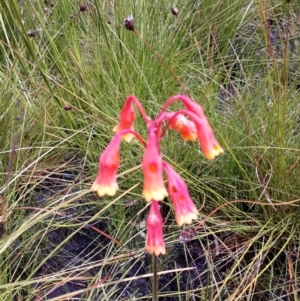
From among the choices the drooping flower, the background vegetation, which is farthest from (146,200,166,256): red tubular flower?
the background vegetation

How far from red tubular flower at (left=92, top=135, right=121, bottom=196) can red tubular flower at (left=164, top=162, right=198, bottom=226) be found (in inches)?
3.6

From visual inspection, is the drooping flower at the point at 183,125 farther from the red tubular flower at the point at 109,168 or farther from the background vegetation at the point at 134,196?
the background vegetation at the point at 134,196

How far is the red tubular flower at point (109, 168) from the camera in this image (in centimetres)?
88

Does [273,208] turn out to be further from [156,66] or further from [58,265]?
[156,66]

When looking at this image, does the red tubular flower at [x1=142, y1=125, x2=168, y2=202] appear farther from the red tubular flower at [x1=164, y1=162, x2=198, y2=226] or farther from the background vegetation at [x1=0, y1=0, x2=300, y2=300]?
the background vegetation at [x1=0, y1=0, x2=300, y2=300]

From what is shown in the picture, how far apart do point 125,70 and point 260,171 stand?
765 mm

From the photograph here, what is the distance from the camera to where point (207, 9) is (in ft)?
9.55

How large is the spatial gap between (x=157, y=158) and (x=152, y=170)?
2 cm

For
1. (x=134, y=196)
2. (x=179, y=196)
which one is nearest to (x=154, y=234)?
(x=179, y=196)

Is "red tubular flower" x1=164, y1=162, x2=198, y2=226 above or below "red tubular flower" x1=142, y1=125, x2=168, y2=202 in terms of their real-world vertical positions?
below

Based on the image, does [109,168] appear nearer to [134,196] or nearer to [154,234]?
[154,234]

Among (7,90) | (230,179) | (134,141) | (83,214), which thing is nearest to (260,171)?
Answer: (230,179)

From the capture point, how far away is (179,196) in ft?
3.04

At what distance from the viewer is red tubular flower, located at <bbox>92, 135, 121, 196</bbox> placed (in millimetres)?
877
